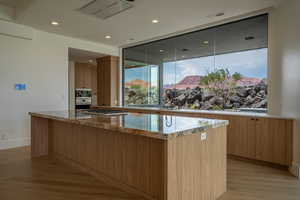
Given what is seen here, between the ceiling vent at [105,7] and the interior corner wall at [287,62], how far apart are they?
2680 mm

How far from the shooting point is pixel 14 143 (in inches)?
177

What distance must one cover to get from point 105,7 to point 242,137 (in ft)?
11.6

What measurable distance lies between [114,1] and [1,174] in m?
3.31

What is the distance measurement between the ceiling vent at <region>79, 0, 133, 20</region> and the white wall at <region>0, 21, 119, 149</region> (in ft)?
6.62

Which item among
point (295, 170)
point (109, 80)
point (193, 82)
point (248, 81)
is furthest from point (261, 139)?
point (109, 80)

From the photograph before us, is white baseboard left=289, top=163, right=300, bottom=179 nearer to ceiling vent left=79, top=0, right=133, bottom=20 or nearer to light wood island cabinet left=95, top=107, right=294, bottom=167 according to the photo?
light wood island cabinet left=95, top=107, right=294, bottom=167

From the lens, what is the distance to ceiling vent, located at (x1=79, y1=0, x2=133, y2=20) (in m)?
3.28

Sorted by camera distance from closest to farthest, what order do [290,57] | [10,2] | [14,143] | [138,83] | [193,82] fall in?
1. [290,57]
2. [10,2]
3. [14,143]
4. [193,82]
5. [138,83]

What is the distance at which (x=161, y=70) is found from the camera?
5.86m

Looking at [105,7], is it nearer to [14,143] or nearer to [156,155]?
[156,155]

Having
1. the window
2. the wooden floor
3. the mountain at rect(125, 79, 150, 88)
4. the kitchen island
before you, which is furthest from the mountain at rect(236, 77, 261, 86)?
the mountain at rect(125, 79, 150, 88)

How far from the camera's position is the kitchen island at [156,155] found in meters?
1.75

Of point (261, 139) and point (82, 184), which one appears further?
point (261, 139)

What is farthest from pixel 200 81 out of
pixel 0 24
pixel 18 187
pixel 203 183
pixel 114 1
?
pixel 0 24
